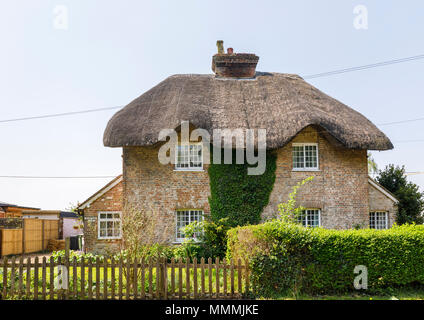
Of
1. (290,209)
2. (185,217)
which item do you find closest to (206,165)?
(185,217)

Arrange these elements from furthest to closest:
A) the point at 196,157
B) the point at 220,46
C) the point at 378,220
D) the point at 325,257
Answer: the point at 220,46 < the point at 378,220 < the point at 196,157 < the point at 325,257

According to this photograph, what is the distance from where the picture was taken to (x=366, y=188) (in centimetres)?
1633

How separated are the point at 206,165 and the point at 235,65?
5.79 metres

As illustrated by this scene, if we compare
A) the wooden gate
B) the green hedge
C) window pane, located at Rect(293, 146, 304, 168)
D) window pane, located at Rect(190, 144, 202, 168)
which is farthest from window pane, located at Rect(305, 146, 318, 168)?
the wooden gate

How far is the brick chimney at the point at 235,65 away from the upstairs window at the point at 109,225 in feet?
26.7

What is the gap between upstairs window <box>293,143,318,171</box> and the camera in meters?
16.3

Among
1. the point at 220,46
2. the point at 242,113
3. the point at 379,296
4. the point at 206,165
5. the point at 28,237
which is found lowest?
the point at 379,296

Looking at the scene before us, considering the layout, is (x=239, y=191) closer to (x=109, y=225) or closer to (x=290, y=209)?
(x=290, y=209)

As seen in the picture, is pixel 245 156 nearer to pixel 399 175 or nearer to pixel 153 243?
pixel 153 243

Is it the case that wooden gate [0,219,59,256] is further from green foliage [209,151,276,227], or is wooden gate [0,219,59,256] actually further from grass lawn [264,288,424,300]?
grass lawn [264,288,424,300]

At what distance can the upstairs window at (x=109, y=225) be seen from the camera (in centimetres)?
1634

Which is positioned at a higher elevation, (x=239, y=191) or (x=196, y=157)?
(x=196, y=157)

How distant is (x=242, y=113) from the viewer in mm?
15930

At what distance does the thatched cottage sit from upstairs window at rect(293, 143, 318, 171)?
4cm
